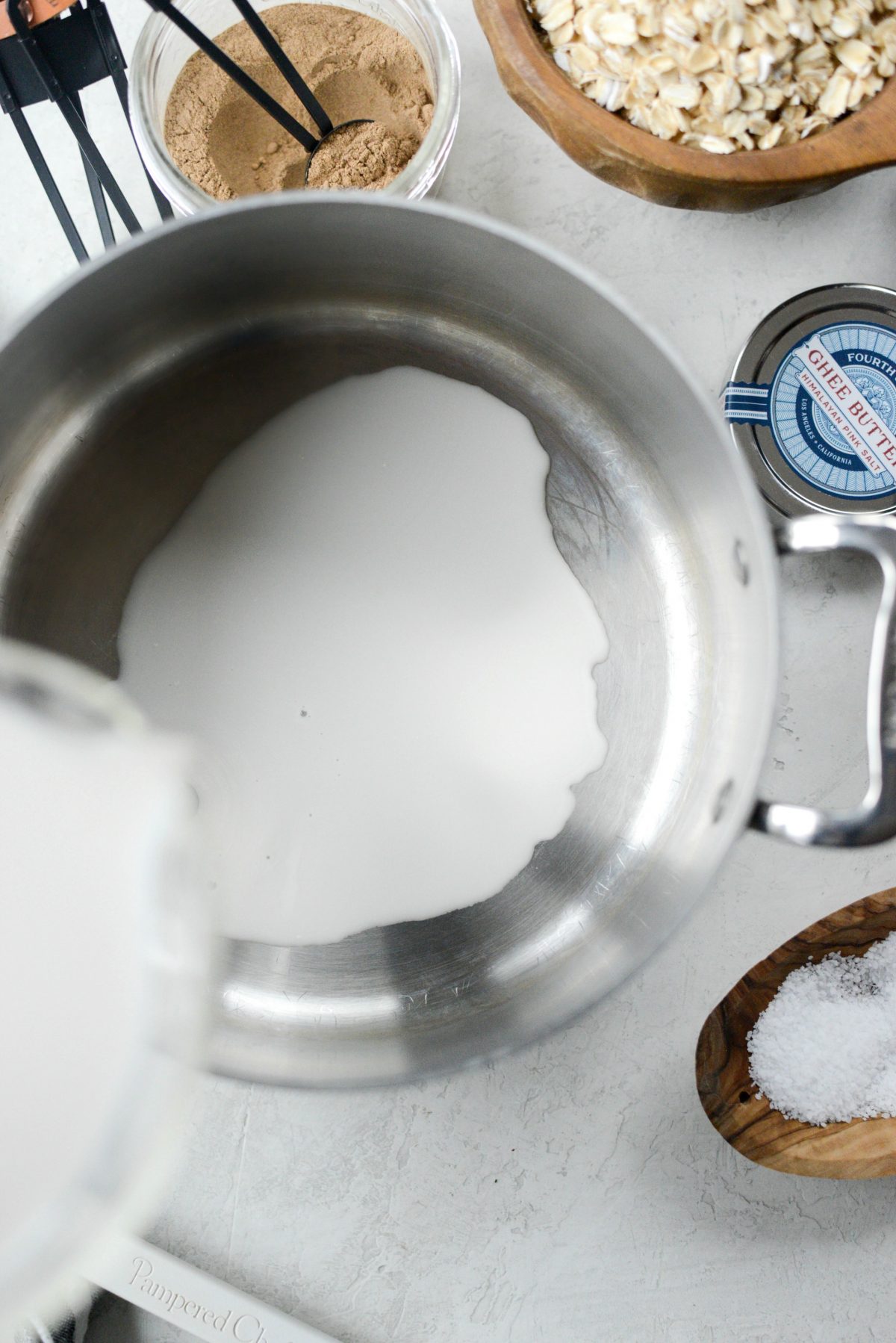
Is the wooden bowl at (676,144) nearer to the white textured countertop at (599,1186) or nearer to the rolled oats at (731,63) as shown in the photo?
the rolled oats at (731,63)

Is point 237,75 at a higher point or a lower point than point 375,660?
higher

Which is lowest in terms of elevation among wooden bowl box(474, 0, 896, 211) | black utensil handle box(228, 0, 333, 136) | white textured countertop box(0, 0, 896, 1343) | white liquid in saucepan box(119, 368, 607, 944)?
white textured countertop box(0, 0, 896, 1343)

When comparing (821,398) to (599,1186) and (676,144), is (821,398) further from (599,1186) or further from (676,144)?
(599,1186)

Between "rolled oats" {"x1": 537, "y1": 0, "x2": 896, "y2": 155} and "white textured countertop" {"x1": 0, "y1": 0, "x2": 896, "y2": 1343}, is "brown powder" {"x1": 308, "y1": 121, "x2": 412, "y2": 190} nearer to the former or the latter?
"rolled oats" {"x1": 537, "y1": 0, "x2": 896, "y2": 155}

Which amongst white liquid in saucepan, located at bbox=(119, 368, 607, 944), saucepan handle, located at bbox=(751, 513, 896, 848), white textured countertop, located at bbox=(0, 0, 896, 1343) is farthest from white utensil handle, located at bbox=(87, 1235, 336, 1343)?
saucepan handle, located at bbox=(751, 513, 896, 848)

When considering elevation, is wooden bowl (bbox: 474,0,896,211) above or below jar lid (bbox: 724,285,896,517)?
above

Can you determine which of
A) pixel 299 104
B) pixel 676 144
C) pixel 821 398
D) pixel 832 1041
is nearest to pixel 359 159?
pixel 299 104

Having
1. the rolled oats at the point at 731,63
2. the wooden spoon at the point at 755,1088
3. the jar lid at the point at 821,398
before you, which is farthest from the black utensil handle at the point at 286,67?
the wooden spoon at the point at 755,1088

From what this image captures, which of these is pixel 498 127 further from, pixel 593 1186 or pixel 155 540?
pixel 593 1186
